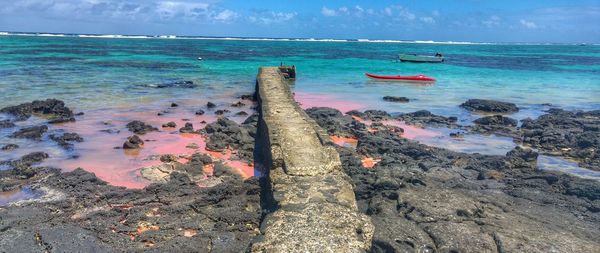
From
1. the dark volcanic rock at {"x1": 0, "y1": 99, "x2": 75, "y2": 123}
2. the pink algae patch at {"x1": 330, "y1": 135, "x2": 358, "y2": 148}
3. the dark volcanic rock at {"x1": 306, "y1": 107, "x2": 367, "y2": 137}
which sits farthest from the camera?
the dark volcanic rock at {"x1": 0, "y1": 99, "x2": 75, "y2": 123}

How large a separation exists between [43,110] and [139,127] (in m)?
4.24

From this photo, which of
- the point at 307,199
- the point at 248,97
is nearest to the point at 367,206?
the point at 307,199

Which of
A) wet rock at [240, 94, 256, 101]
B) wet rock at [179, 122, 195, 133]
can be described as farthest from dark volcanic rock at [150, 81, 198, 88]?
wet rock at [179, 122, 195, 133]

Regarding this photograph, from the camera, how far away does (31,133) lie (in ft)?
35.5

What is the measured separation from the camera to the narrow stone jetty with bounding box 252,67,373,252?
4.54m

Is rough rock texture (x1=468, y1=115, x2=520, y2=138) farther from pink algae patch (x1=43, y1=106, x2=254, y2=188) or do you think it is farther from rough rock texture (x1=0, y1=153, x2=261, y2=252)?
rough rock texture (x1=0, y1=153, x2=261, y2=252)

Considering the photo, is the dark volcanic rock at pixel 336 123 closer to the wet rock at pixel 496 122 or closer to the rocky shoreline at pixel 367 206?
the rocky shoreline at pixel 367 206

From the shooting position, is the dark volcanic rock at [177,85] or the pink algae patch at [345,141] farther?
the dark volcanic rock at [177,85]

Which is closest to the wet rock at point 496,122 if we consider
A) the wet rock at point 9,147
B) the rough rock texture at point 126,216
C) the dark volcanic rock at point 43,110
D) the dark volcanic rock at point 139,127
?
the rough rock texture at point 126,216

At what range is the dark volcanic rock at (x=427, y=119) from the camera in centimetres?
1388

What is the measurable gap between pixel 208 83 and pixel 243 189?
689 inches

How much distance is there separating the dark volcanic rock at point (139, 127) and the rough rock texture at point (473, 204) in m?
5.36

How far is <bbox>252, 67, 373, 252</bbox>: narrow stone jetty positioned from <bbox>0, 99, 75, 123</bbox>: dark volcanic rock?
7527 mm

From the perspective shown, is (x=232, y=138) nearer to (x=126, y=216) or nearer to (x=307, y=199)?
(x=126, y=216)
